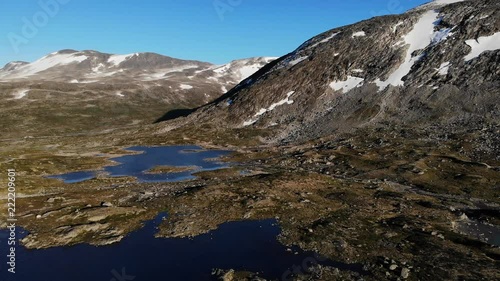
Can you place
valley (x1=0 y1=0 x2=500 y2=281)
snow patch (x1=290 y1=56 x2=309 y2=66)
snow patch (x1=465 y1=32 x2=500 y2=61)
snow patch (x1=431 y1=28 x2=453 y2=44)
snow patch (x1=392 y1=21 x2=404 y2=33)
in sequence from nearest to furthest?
valley (x1=0 y1=0 x2=500 y2=281) < snow patch (x1=465 y1=32 x2=500 y2=61) < snow patch (x1=431 y1=28 x2=453 y2=44) < snow patch (x1=392 y1=21 x2=404 y2=33) < snow patch (x1=290 y1=56 x2=309 y2=66)

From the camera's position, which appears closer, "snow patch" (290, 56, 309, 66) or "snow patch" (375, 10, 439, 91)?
"snow patch" (375, 10, 439, 91)

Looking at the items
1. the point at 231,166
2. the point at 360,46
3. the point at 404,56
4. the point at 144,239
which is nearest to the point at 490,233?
the point at 144,239

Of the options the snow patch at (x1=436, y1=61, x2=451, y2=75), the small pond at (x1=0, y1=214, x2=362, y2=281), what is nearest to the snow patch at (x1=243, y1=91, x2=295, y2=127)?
the snow patch at (x1=436, y1=61, x2=451, y2=75)

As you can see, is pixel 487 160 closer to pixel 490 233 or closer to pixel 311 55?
pixel 490 233

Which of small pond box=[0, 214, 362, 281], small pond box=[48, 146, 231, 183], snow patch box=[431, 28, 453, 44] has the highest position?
snow patch box=[431, 28, 453, 44]

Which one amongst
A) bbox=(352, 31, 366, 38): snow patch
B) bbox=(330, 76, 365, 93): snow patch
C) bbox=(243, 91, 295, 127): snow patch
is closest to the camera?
bbox=(330, 76, 365, 93): snow patch

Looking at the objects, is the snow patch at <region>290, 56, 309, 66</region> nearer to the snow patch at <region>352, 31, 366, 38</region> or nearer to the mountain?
the mountain

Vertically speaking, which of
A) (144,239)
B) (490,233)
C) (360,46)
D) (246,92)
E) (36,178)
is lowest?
(490,233)
